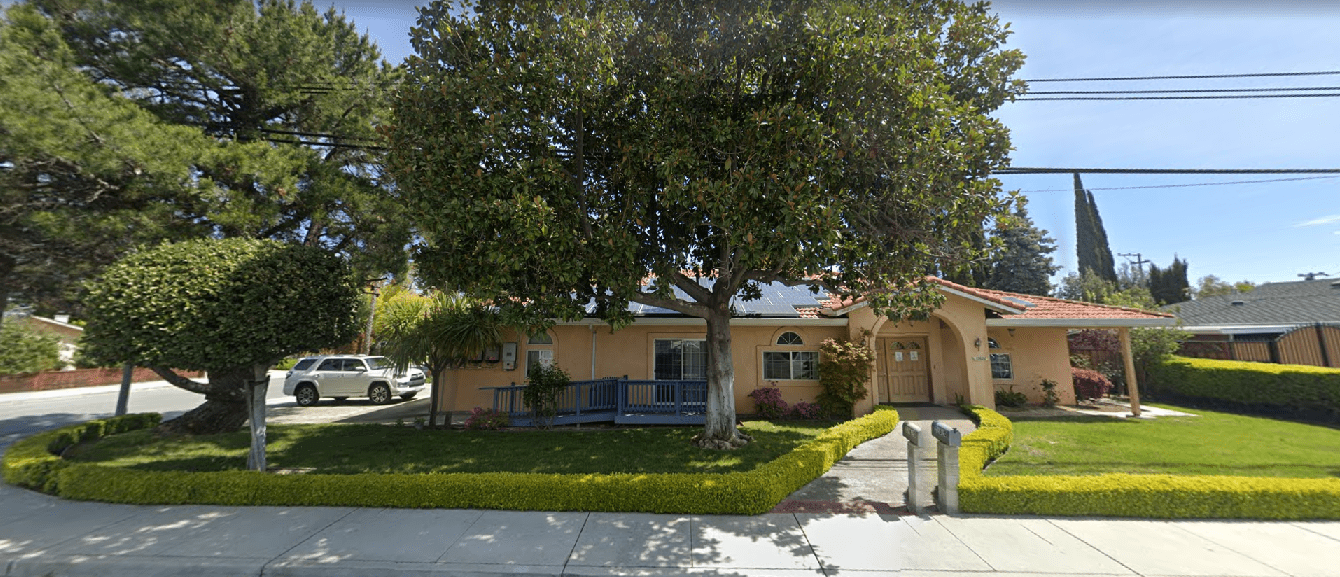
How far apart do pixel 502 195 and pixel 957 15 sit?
758 cm

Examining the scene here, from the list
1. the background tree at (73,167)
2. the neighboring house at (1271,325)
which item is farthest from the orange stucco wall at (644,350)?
the neighboring house at (1271,325)

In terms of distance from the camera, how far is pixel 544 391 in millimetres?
12039

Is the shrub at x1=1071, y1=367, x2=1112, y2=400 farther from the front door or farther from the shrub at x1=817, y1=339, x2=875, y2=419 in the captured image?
the shrub at x1=817, y1=339, x2=875, y2=419

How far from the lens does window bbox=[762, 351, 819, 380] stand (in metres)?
14.1

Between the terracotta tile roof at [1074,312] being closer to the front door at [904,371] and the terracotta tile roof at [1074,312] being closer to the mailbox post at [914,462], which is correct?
the front door at [904,371]

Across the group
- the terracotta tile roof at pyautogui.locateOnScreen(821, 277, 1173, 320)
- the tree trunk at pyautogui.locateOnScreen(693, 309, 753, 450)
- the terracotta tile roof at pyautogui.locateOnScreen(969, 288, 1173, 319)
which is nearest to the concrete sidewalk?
the tree trunk at pyautogui.locateOnScreen(693, 309, 753, 450)

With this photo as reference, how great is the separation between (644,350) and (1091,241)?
58110 millimetres

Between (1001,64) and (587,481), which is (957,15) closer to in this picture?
(1001,64)

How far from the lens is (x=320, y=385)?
1766 centimetres

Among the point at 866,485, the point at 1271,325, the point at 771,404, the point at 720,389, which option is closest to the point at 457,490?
the point at 720,389

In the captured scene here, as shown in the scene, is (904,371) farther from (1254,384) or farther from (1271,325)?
(1271,325)

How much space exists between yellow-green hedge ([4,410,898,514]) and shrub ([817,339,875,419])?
21.5 ft

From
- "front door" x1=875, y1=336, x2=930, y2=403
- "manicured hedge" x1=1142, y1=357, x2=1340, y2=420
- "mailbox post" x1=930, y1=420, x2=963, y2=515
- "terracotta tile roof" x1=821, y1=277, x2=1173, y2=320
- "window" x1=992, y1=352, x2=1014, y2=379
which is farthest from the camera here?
"window" x1=992, y1=352, x2=1014, y2=379

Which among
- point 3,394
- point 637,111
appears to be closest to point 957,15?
point 637,111
